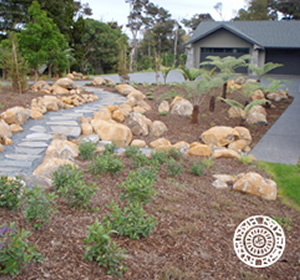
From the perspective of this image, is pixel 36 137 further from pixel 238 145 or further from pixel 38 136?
pixel 238 145

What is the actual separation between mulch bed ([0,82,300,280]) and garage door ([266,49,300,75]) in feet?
75.7

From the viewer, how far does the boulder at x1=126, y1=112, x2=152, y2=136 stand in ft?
27.3

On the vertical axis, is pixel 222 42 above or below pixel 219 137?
above

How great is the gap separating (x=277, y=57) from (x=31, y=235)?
85.2 feet

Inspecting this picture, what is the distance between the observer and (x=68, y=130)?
24.0ft

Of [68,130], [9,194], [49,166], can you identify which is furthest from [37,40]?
[9,194]

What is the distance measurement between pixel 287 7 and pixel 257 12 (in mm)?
3671

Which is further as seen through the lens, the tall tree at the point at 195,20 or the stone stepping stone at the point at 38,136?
the tall tree at the point at 195,20

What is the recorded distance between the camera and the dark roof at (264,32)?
78.1 ft

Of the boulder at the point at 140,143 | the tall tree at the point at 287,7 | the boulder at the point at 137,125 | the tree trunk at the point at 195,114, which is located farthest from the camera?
the tall tree at the point at 287,7

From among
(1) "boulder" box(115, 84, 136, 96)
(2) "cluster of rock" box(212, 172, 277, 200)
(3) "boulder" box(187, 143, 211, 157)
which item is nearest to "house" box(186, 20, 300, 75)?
(1) "boulder" box(115, 84, 136, 96)

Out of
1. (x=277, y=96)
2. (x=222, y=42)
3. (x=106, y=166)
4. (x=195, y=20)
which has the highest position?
(x=195, y=20)

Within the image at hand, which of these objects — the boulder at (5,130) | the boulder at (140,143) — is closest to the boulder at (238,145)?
the boulder at (140,143)

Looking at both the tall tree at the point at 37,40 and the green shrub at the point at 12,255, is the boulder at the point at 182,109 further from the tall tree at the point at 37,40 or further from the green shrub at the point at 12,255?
the green shrub at the point at 12,255
